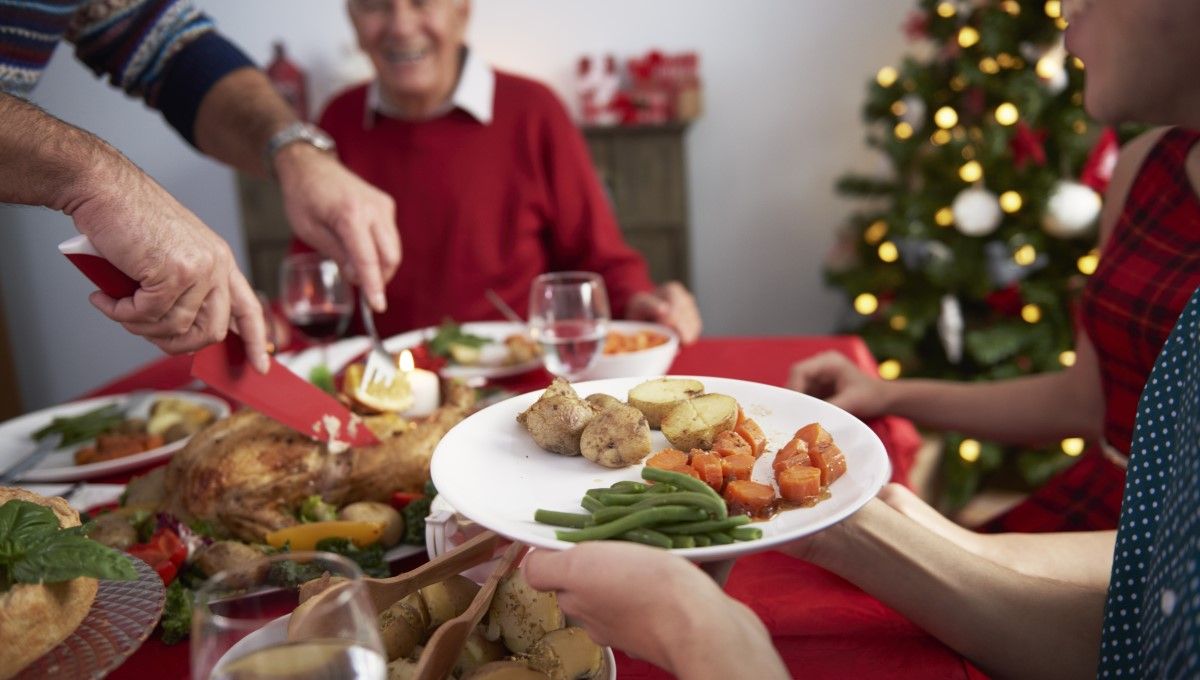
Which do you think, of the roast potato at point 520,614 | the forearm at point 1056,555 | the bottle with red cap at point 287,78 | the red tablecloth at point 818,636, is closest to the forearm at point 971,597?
the red tablecloth at point 818,636

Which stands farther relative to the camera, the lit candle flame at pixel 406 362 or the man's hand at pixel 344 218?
the man's hand at pixel 344 218

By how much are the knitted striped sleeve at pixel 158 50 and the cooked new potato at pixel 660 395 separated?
1.36 metres

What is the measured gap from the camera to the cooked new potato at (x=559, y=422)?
87cm

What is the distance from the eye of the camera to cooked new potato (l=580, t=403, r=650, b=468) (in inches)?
33.5

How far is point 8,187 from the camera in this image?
107 centimetres

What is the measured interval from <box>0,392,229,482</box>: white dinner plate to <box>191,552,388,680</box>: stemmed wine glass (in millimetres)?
804

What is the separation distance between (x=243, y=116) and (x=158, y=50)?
0.72ft

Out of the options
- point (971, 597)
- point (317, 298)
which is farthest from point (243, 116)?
point (971, 597)

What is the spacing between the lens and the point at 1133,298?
153 cm

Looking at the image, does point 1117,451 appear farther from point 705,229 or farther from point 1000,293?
point 705,229

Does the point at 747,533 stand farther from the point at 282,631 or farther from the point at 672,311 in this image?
the point at 672,311

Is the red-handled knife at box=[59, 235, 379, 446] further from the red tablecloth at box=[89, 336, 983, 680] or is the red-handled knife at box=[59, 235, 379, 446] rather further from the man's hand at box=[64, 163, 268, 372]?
the red tablecloth at box=[89, 336, 983, 680]

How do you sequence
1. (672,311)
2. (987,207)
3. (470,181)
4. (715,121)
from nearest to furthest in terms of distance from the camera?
(672,311), (470,181), (987,207), (715,121)

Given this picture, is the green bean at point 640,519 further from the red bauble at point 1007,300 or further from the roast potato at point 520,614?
the red bauble at point 1007,300
